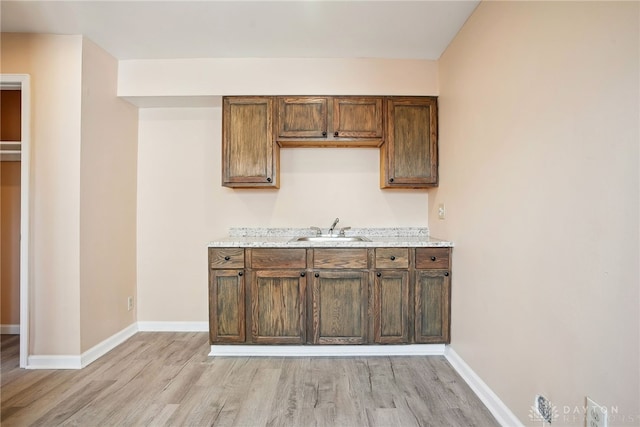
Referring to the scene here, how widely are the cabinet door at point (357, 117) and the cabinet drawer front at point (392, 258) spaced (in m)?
1.02

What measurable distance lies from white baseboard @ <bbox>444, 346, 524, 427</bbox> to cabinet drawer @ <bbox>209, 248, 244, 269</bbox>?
5.82 ft

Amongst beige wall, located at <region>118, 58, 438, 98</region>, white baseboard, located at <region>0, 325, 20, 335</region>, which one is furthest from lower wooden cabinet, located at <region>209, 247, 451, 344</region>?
white baseboard, located at <region>0, 325, 20, 335</region>

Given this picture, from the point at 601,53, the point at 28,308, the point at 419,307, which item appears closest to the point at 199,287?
the point at 28,308

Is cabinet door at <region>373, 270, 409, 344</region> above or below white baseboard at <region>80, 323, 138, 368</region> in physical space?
above

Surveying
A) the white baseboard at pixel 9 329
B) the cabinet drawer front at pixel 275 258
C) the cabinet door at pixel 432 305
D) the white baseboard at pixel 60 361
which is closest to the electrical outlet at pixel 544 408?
the cabinet door at pixel 432 305

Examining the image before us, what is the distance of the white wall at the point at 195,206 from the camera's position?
302 centimetres

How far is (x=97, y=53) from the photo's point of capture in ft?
8.18

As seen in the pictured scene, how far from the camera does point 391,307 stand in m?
2.44

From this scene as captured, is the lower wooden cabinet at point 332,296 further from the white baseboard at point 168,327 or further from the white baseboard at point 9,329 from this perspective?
the white baseboard at point 9,329

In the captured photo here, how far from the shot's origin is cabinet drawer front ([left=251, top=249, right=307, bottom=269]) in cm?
244

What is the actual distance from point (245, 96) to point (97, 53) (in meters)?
1.20

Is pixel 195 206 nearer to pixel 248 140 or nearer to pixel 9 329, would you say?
pixel 248 140

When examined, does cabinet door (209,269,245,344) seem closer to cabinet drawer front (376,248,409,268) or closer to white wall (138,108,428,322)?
white wall (138,108,428,322)

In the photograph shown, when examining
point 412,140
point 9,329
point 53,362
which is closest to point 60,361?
point 53,362
